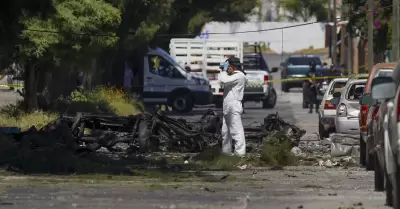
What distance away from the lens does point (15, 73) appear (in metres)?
29.0

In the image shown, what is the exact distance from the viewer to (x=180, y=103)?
3988 cm

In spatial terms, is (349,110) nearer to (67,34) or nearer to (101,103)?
(67,34)

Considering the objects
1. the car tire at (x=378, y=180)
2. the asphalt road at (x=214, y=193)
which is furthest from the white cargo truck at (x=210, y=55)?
the car tire at (x=378, y=180)

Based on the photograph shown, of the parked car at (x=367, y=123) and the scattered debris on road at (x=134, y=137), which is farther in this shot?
the scattered debris on road at (x=134, y=137)

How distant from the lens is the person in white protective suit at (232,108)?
18844 millimetres

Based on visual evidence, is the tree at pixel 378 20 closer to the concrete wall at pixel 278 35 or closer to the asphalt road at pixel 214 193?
the concrete wall at pixel 278 35

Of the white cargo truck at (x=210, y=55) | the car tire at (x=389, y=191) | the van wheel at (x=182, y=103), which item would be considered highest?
the white cargo truck at (x=210, y=55)

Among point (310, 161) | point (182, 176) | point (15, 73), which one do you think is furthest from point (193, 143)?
point (15, 73)

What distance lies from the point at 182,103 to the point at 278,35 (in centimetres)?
2428

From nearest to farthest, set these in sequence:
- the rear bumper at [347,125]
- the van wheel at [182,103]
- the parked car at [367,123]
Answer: the parked car at [367,123], the rear bumper at [347,125], the van wheel at [182,103]

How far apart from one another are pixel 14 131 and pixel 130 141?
6.80ft

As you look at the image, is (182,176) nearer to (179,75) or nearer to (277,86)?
(179,75)

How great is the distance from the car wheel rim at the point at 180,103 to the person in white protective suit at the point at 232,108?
20.4 m

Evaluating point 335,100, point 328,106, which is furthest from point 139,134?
point 328,106
